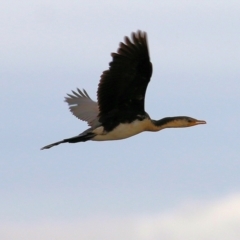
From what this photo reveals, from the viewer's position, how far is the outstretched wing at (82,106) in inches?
1013

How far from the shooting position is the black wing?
20.1 m

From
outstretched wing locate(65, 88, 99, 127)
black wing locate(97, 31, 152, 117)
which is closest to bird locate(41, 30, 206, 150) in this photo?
black wing locate(97, 31, 152, 117)

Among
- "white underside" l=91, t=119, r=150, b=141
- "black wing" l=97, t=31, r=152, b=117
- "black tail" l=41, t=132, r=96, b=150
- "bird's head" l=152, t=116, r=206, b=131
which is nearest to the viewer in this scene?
"black wing" l=97, t=31, r=152, b=117

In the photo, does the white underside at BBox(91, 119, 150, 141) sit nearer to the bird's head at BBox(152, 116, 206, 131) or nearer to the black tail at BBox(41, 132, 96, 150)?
the black tail at BBox(41, 132, 96, 150)

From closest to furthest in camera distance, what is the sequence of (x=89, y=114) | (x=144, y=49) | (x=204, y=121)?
(x=144, y=49) → (x=204, y=121) → (x=89, y=114)

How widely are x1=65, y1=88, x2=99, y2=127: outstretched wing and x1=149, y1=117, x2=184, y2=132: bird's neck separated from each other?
3364 mm

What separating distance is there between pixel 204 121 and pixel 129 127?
228 cm

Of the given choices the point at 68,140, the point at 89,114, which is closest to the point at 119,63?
the point at 68,140

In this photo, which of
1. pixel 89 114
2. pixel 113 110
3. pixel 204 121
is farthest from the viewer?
pixel 89 114

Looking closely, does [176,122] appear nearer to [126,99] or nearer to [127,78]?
[126,99]

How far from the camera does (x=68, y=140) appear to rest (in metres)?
20.8

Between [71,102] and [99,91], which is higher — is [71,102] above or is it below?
above

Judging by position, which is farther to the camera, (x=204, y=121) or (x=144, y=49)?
(x=204, y=121)

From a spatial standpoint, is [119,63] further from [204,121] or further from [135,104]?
[204,121]
